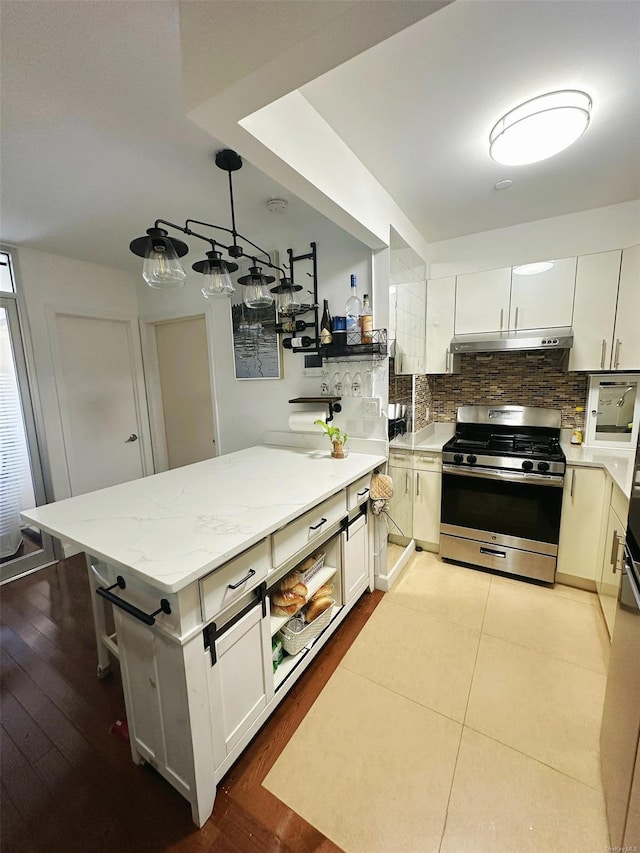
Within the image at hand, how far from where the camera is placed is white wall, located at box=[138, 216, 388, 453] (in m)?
2.15

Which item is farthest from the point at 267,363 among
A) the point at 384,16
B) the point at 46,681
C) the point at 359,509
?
the point at 46,681

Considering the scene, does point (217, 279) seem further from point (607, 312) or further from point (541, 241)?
point (607, 312)

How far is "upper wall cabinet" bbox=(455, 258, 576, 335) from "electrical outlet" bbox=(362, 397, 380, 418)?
3.14 feet

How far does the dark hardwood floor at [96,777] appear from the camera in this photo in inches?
42.4

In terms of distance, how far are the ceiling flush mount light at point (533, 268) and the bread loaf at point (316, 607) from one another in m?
2.45

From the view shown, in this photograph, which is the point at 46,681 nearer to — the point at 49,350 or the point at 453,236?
the point at 49,350

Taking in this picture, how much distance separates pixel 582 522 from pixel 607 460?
417 mm

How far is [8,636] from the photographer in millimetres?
1957

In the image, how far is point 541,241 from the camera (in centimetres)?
234

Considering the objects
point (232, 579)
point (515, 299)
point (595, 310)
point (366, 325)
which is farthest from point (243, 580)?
point (595, 310)

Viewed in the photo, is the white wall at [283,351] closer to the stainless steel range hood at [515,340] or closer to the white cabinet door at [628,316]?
the stainless steel range hood at [515,340]

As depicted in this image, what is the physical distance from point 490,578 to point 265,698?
178cm

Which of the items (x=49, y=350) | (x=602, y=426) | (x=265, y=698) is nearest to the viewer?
(x=265, y=698)

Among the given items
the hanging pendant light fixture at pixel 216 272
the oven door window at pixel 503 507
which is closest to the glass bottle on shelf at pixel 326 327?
the hanging pendant light fixture at pixel 216 272
